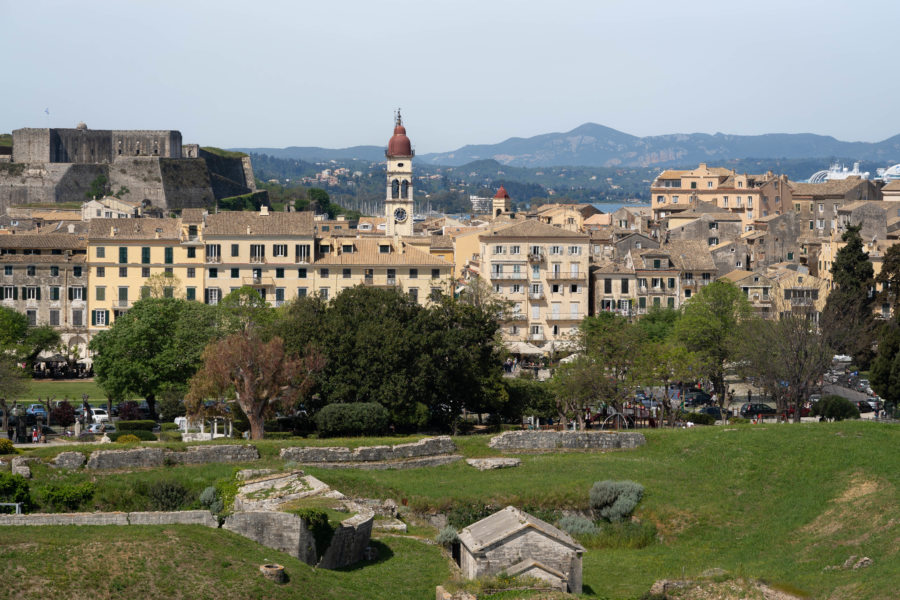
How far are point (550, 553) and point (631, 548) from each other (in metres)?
6.54

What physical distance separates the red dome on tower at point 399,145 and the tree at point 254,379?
75.6 m

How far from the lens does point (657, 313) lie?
279 feet

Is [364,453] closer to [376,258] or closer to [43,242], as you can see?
[376,258]

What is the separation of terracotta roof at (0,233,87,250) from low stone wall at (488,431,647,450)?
Result: 2087 inches

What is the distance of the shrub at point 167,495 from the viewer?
3784cm

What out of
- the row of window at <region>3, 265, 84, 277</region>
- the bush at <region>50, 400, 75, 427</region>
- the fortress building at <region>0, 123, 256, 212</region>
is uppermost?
the fortress building at <region>0, 123, 256, 212</region>

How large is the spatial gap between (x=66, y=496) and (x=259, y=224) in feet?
186

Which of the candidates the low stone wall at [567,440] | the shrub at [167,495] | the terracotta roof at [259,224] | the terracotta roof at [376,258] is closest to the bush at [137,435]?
the shrub at [167,495]

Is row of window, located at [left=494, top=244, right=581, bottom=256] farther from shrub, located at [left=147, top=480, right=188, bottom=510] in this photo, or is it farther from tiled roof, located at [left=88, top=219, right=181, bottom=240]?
shrub, located at [left=147, top=480, right=188, bottom=510]

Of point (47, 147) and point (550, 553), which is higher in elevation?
point (47, 147)

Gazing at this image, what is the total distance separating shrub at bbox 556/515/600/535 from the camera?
3838 cm

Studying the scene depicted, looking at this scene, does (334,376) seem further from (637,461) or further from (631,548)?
(631,548)

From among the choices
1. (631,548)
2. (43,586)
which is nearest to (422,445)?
(631,548)

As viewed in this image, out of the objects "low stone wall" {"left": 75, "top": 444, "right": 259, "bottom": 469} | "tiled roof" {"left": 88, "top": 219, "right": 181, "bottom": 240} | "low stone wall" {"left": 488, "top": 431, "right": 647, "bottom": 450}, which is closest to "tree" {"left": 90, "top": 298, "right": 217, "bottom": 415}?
"low stone wall" {"left": 75, "top": 444, "right": 259, "bottom": 469}
